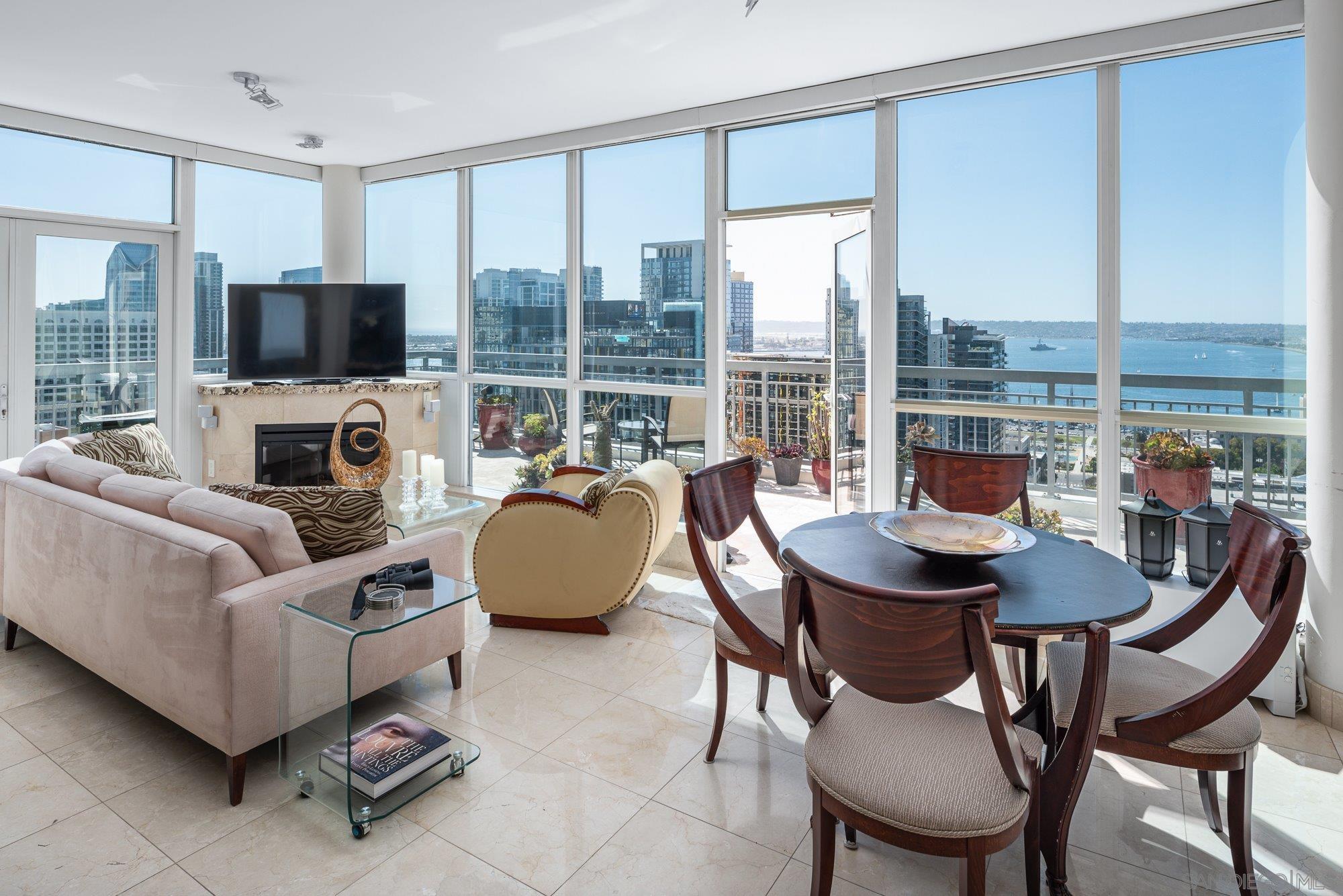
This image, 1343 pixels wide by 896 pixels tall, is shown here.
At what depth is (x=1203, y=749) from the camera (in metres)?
1.76

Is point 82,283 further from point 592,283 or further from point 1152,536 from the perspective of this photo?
point 1152,536

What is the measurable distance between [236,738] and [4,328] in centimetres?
410

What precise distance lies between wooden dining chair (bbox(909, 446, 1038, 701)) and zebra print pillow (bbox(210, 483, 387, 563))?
2190mm

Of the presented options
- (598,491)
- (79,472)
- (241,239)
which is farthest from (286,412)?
(598,491)

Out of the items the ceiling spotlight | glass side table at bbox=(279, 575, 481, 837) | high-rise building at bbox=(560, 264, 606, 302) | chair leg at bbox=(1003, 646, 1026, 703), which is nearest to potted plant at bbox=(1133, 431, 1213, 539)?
chair leg at bbox=(1003, 646, 1026, 703)

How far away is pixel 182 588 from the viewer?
2254mm

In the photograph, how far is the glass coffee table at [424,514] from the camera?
3840 mm

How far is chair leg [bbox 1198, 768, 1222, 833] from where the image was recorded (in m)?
2.09

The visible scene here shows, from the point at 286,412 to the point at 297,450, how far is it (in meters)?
0.30

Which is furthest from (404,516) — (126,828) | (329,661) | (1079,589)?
(1079,589)

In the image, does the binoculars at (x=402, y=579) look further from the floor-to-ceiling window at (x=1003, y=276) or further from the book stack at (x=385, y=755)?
the floor-to-ceiling window at (x=1003, y=276)

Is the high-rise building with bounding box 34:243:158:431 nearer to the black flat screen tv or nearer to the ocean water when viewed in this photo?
the black flat screen tv

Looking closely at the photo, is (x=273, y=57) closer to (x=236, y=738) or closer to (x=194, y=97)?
(x=194, y=97)

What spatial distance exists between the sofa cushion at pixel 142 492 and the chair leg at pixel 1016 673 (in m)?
3.14
